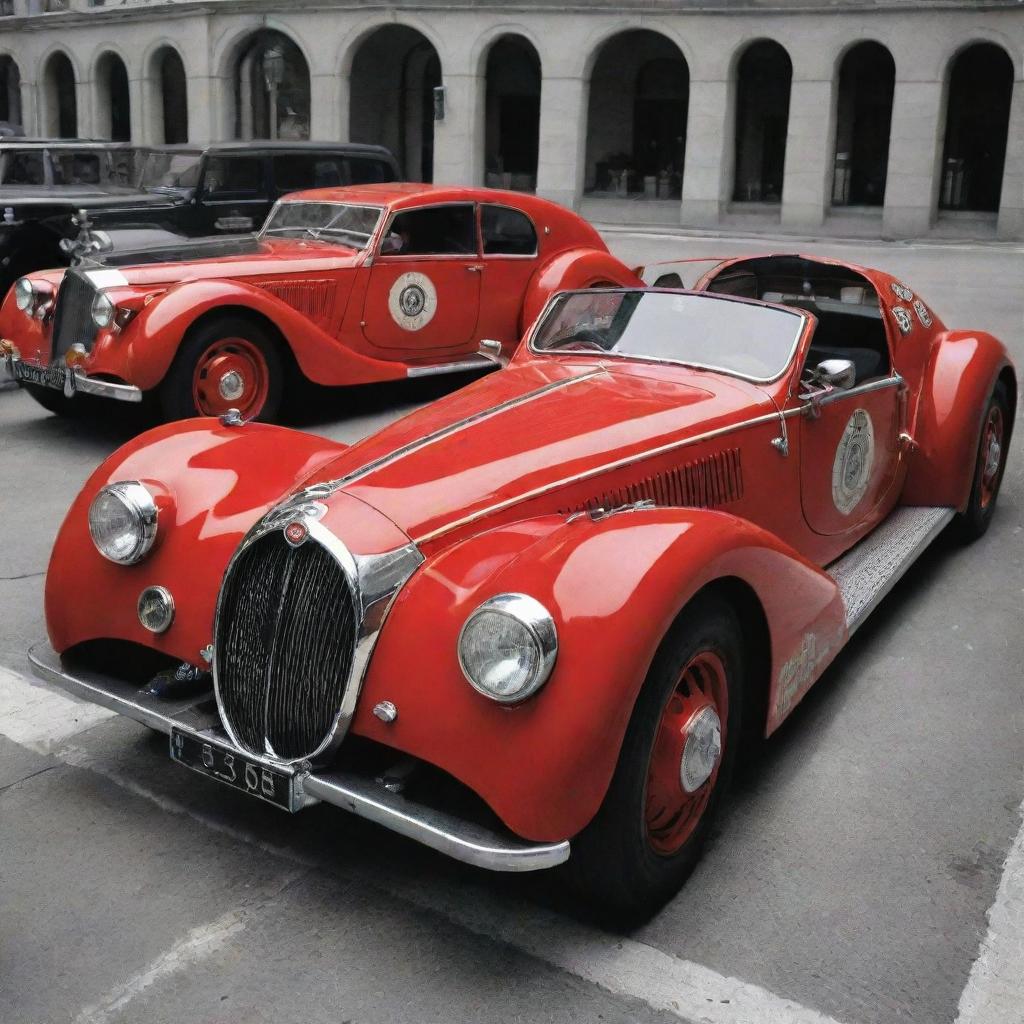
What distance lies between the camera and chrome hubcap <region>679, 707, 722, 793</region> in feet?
10.6

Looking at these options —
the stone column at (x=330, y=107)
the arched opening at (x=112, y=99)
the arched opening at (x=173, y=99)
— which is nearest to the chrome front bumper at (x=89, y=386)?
the stone column at (x=330, y=107)

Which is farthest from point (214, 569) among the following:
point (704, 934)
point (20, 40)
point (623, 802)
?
point (20, 40)

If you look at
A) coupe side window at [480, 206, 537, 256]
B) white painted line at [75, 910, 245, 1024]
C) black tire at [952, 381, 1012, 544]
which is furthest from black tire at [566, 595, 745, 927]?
coupe side window at [480, 206, 537, 256]

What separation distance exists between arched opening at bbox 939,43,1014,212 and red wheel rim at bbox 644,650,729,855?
2701 centimetres

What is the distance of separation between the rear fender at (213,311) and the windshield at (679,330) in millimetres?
3442

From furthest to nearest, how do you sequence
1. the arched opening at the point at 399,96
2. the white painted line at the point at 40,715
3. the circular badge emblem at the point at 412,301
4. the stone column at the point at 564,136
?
the arched opening at the point at 399,96 < the stone column at the point at 564,136 < the circular badge emblem at the point at 412,301 < the white painted line at the point at 40,715

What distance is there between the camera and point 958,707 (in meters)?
4.52

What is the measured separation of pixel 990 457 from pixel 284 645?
4.50 m

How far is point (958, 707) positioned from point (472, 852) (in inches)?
95.9

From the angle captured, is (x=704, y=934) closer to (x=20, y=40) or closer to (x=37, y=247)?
(x=37, y=247)

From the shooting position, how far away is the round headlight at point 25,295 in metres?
8.33

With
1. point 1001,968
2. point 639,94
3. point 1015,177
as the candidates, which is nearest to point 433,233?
point 1001,968

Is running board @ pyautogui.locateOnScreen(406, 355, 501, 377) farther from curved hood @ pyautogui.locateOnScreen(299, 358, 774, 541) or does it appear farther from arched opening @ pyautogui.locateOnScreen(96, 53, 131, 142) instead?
arched opening @ pyautogui.locateOnScreen(96, 53, 131, 142)

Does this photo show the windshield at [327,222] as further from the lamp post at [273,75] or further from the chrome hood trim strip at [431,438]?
the lamp post at [273,75]
